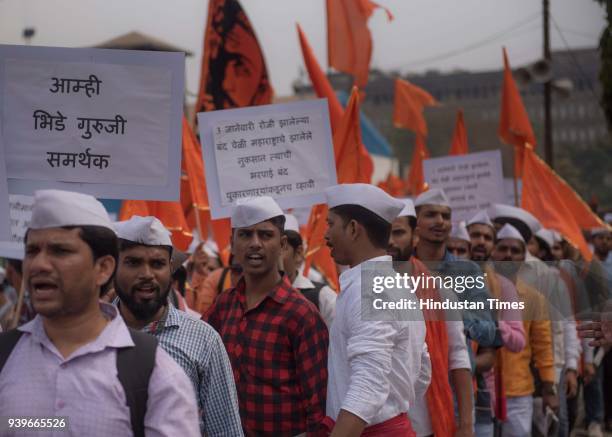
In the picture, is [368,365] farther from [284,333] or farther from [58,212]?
[58,212]

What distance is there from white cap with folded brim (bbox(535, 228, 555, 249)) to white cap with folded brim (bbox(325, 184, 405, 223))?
6193mm

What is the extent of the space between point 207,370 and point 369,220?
1045 millimetres

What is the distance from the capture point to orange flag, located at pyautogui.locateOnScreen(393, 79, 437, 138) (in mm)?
15938

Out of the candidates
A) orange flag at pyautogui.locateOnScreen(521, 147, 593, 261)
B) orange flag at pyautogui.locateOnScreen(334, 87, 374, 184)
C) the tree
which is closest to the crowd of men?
orange flag at pyautogui.locateOnScreen(334, 87, 374, 184)

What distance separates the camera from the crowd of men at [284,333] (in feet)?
9.93

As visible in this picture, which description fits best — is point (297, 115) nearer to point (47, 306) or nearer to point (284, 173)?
point (284, 173)

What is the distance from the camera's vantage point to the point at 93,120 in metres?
4.84

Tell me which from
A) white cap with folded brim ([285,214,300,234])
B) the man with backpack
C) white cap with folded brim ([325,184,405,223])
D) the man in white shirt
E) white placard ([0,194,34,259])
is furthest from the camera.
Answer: white cap with folded brim ([285,214,300,234])

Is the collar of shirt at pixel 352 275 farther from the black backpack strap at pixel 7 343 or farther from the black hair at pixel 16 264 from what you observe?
the black hair at pixel 16 264

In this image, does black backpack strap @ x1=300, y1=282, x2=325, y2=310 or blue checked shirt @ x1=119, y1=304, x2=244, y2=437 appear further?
black backpack strap @ x1=300, y1=282, x2=325, y2=310

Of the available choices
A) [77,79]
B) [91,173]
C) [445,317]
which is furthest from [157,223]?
[445,317]

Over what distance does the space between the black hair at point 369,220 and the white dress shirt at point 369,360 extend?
0.08m

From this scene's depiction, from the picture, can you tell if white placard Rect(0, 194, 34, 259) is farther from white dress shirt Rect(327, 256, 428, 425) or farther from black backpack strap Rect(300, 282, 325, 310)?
white dress shirt Rect(327, 256, 428, 425)

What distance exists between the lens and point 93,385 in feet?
9.79
